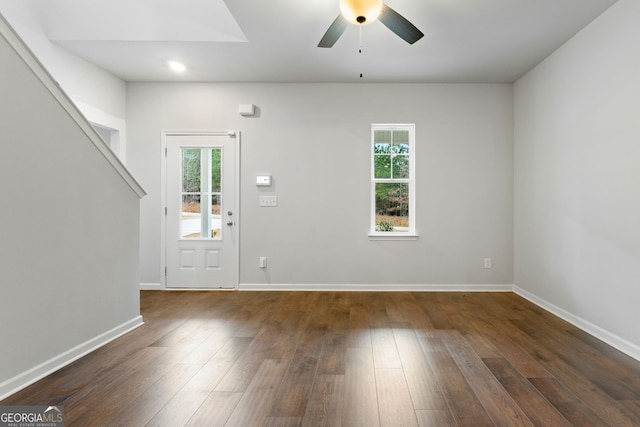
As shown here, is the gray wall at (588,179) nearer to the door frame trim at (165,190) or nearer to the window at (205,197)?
the door frame trim at (165,190)

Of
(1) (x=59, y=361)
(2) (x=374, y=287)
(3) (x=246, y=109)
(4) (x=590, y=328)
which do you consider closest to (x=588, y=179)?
(4) (x=590, y=328)

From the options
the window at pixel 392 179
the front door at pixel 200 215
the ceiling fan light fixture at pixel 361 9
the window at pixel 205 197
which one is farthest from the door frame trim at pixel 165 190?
the ceiling fan light fixture at pixel 361 9

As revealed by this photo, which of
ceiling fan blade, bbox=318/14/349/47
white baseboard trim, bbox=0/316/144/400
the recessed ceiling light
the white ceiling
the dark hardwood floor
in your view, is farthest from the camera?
the recessed ceiling light

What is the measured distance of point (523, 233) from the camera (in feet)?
14.0

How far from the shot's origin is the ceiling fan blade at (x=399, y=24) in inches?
92.7

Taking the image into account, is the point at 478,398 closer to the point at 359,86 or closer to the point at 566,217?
the point at 566,217

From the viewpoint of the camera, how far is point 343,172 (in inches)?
180

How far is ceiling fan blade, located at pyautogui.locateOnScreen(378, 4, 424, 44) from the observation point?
2.36m

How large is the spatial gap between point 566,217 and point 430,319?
5.49 feet

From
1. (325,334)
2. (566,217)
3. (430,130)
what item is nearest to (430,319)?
(325,334)

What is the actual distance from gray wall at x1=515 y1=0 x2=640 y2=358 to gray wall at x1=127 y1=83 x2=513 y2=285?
496 mm

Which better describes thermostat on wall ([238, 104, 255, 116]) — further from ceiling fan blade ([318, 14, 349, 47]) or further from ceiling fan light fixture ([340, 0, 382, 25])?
ceiling fan light fixture ([340, 0, 382, 25])

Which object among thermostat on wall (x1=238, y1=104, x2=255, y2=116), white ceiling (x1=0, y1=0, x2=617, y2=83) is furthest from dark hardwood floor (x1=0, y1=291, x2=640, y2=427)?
white ceiling (x1=0, y1=0, x2=617, y2=83)

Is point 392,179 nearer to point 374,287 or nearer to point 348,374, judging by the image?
point 374,287
